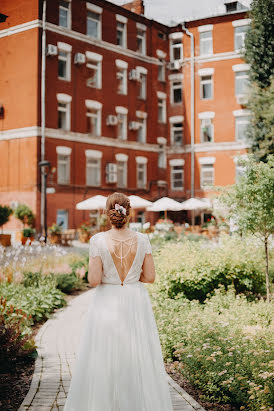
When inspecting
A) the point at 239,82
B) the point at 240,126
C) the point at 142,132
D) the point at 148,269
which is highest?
the point at 239,82

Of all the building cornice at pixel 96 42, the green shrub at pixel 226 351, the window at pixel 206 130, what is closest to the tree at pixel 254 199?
the green shrub at pixel 226 351

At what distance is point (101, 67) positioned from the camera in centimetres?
2964

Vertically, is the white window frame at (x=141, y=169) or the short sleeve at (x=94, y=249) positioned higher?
the white window frame at (x=141, y=169)

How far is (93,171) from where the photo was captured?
29.7 metres

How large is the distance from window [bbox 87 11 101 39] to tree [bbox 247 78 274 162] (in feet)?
30.1

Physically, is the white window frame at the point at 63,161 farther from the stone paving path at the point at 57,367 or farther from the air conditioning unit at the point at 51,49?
the stone paving path at the point at 57,367

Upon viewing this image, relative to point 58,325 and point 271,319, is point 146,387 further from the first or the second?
point 58,325

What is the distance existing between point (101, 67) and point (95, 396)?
27379mm

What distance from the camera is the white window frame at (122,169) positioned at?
31.3 metres

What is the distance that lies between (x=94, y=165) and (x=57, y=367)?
24454 mm

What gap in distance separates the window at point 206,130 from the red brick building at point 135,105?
2.5 inches

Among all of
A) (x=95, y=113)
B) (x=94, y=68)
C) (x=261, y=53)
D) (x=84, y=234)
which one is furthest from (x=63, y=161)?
(x=261, y=53)

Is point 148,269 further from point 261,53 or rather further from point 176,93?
point 176,93

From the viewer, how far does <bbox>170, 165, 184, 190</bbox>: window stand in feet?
115
